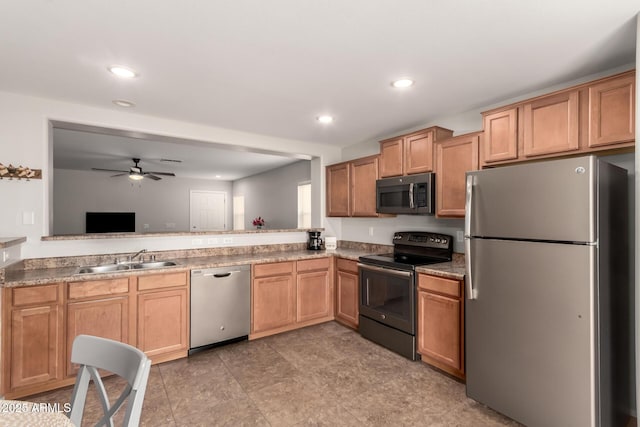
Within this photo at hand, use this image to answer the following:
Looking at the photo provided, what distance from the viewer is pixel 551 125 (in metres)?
2.26

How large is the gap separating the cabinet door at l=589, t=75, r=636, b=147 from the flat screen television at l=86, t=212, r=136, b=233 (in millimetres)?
8411

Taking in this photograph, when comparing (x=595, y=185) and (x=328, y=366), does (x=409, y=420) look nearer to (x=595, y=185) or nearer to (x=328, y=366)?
(x=328, y=366)

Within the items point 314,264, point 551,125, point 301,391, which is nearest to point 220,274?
point 314,264

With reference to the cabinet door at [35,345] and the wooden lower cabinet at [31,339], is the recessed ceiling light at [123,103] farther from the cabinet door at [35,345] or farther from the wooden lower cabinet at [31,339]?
the cabinet door at [35,345]

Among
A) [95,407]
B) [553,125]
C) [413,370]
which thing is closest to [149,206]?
[95,407]

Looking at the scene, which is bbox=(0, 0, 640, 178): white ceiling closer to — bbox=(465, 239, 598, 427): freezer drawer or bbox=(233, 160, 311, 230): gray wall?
bbox=(465, 239, 598, 427): freezer drawer

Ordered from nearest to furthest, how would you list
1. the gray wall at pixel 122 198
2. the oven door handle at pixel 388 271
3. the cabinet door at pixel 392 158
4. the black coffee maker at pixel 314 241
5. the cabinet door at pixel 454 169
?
1. the cabinet door at pixel 454 169
2. the oven door handle at pixel 388 271
3. the cabinet door at pixel 392 158
4. the black coffee maker at pixel 314 241
5. the gray wall at pixel 122 198

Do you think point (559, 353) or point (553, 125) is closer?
point (559, 353)

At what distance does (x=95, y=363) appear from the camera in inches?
47.7

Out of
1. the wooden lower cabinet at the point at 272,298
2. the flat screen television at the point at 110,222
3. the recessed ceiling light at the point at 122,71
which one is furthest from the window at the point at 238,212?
the recessed ceiling light at the point at 122,71

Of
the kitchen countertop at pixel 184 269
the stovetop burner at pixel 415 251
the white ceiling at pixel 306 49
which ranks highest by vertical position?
the white ceiling at pixel 306 49

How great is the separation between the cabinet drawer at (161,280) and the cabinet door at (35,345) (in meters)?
0.59

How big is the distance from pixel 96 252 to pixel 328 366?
2495 mm

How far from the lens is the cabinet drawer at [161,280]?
2.82 m
